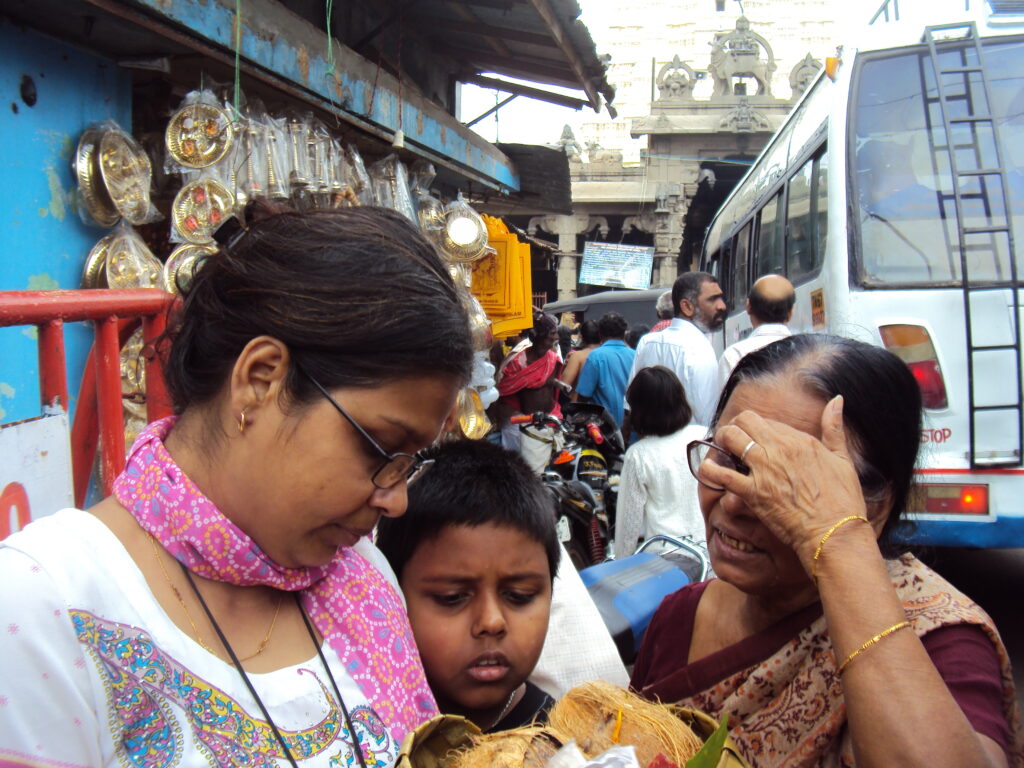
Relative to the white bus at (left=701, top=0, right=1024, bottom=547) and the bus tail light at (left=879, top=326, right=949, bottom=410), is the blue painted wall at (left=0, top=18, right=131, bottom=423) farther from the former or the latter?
the bus tail light at (left=879, top=326, right=949, bottom=410)

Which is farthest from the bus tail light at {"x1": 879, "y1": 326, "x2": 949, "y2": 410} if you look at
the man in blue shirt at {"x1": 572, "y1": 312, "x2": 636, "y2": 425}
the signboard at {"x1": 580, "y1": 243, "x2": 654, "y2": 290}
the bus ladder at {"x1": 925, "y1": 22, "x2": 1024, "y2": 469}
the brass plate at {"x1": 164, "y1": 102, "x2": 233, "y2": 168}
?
the signboard at {"x1": 580, "y1": 243, "x2": 654, "y2": 290}

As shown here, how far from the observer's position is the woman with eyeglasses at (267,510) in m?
0.93

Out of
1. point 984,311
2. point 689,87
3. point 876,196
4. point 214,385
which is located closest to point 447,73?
point 876,196

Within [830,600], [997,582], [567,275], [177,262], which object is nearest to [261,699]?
[830,600]

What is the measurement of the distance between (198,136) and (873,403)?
2623 mm

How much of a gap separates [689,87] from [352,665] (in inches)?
778

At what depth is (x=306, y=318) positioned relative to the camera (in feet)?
3.46

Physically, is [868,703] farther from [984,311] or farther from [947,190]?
[947,190]

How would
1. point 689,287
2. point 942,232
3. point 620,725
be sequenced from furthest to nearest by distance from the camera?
point 689,287 < point 942,232 < point 620,725

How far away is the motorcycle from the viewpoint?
15.4 feet

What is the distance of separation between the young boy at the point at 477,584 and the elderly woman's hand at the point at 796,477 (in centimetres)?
50

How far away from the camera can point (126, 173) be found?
2961 millimetres

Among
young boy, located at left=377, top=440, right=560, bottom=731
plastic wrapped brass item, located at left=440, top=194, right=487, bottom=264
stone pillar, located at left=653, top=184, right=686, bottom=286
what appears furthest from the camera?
stone pillar, located at left=653, top=184, right=686, bottom=286

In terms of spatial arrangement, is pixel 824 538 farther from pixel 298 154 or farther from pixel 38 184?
pixel 298 154
